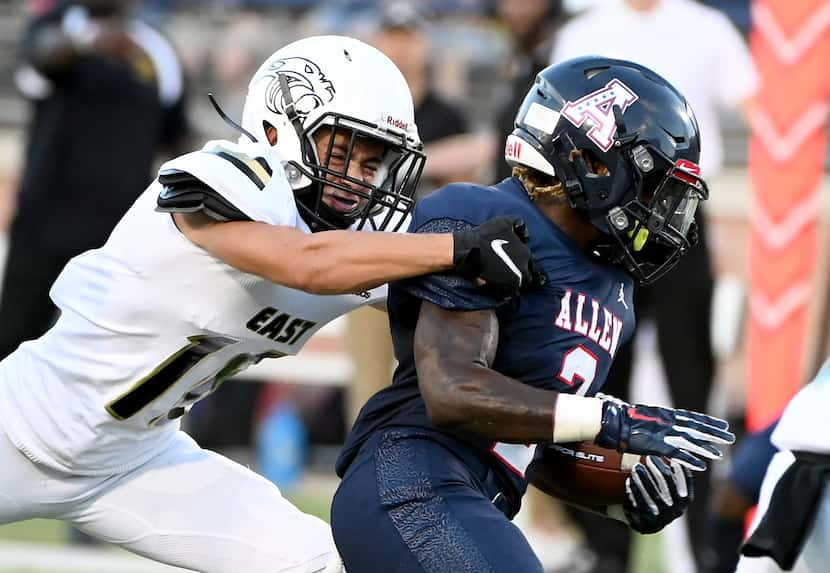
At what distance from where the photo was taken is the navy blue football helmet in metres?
3.05

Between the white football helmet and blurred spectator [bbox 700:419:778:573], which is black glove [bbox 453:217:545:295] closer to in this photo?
the white football helmet

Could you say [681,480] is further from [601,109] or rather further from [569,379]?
[601,109]

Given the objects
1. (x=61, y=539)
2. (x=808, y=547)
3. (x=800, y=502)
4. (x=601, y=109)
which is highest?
(x=601, y=109)

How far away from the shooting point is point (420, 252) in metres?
2.92

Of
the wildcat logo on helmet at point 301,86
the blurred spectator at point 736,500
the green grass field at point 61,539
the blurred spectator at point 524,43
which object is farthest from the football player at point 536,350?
the green grass field at point 61,539

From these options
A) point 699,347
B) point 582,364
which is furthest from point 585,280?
point 699,347

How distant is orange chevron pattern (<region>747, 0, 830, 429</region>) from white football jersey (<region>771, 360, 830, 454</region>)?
2.62 meters

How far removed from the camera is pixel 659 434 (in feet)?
9.03

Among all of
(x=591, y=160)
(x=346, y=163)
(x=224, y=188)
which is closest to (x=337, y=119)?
(x=346, y=163)

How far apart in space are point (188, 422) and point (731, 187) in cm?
366

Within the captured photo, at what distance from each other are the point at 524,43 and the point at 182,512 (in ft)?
10.2

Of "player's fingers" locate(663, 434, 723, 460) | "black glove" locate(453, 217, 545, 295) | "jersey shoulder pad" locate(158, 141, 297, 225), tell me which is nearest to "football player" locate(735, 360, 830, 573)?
"player's fingers" locate(663, 434, 723, 460)

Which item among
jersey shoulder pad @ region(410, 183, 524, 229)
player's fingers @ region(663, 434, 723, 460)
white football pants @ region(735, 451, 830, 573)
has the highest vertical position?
jersey shoulder pad @ region(410, 183, 524, 229)

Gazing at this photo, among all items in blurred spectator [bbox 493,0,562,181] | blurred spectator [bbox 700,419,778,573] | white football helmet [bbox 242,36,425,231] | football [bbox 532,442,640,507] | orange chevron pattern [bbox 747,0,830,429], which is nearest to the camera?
football [bbox 532,442,640,507]
